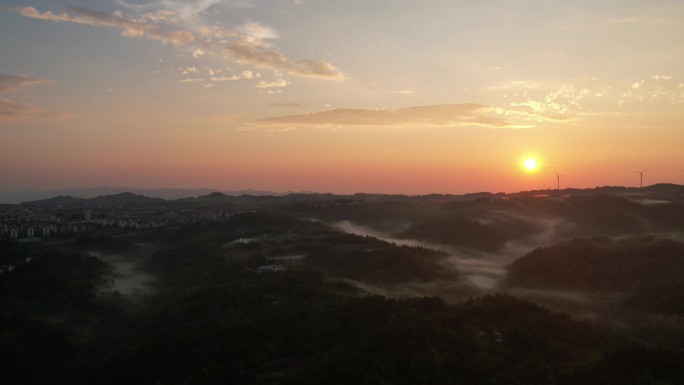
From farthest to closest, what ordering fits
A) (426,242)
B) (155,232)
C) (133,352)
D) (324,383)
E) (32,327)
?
(155,232)
(426,242)
(32,327)
(133,352)
(324,383)

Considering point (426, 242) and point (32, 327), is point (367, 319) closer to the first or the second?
point (32, 327)

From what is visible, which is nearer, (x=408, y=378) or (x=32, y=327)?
(x=408, y=378)

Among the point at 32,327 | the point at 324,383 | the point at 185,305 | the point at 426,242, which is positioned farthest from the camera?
the point at 426,242

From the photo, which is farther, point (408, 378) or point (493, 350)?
point (493, 350)

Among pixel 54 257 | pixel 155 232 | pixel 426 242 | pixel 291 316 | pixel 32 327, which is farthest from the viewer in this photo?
pixel 155 232

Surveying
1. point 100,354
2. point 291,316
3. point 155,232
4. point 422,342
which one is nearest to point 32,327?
point 100,354

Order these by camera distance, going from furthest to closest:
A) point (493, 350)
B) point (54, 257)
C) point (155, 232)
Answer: point (155, 232) < point (54, 257) < point (493, 350)

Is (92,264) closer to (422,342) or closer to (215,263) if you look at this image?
(215,263)

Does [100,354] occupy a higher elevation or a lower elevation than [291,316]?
lower

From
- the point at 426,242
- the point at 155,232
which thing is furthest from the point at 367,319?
the point at 155,232
